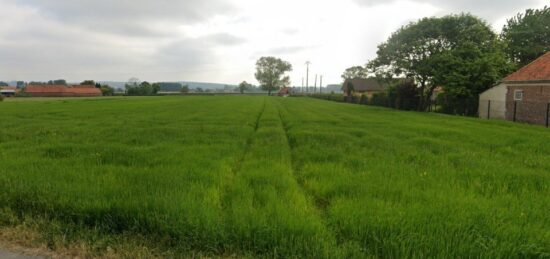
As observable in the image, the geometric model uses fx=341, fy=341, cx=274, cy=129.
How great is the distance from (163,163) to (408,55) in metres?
32.8

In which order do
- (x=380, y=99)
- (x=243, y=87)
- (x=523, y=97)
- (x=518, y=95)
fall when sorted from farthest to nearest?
1. (x=243, y=87)
2. (x=380, y=99)
3. (x=518, y=95)
4. (x=523, y=97)

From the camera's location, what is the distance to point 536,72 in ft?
80.7

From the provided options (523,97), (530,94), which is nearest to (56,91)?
(523,97)

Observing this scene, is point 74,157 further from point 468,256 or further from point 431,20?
point 431,20

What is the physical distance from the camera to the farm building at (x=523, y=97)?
22.7 metres

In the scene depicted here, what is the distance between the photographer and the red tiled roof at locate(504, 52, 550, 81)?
23.5m

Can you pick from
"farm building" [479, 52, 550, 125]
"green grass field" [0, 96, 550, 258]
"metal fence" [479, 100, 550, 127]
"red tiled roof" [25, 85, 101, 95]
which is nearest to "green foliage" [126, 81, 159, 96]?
"red tiled roof" [25, 85, 101, 95]

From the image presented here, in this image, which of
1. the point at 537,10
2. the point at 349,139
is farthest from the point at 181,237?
the point at 537,10

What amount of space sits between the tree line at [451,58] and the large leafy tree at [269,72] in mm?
110656

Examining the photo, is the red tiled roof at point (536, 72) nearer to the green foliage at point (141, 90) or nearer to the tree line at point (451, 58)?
the tree line at point (451, 58)

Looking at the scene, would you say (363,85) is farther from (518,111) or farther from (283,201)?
(283,201)

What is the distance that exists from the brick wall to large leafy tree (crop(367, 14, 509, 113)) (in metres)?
3.03

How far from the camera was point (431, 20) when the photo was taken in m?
33.6

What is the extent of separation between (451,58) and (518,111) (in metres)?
7.59
